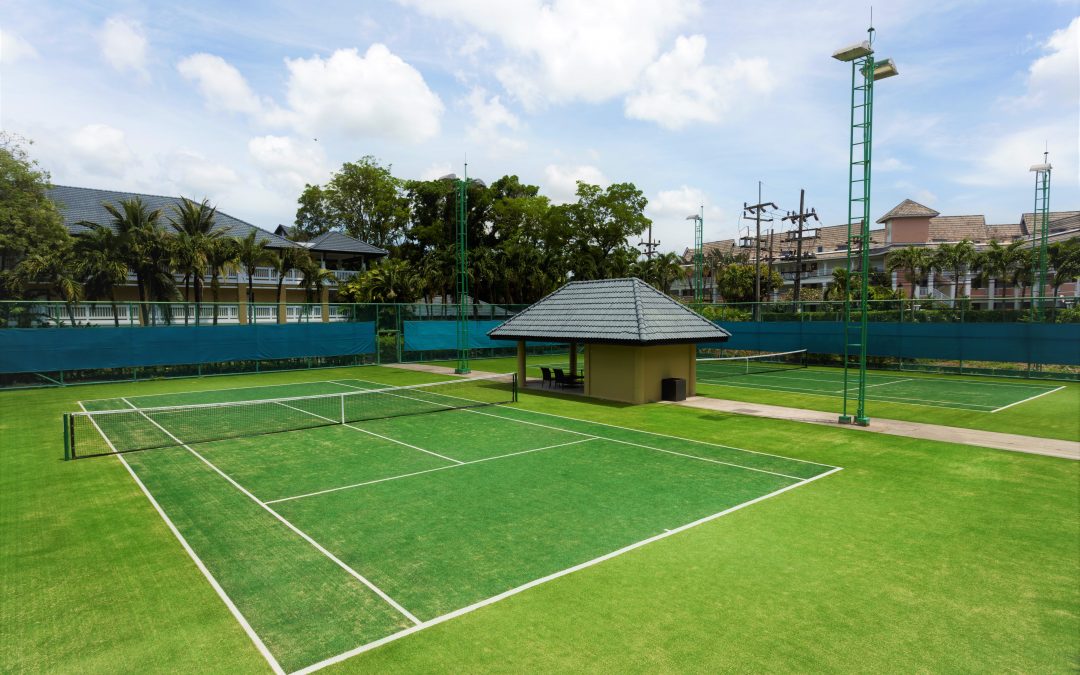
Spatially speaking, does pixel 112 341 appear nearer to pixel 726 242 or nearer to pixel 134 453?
pixel 134 453

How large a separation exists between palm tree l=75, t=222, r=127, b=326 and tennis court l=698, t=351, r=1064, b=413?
3521 cm

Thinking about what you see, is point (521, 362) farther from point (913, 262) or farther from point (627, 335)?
point (913, 262)

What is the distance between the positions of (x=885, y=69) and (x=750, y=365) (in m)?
22.3

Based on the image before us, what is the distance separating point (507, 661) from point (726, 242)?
11903 cm

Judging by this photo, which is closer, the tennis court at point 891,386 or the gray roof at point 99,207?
the tennis court at point 891,386

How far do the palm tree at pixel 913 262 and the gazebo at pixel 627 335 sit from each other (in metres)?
50.0

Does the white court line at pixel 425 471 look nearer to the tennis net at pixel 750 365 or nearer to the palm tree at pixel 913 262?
the tennis net at pixel 750 365

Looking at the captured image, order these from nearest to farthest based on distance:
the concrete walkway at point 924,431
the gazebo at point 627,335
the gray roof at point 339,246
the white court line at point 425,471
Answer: the white court line at point 425,471
the concrete walkway at point 924,431
the gazebo at point 627,335
the gray roof at point 339,246

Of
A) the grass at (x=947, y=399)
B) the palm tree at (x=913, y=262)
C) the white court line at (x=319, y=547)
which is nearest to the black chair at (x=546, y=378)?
the grass at (x=947, y=399)

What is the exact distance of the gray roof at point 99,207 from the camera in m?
43.0

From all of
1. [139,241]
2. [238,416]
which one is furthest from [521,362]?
[139,241]

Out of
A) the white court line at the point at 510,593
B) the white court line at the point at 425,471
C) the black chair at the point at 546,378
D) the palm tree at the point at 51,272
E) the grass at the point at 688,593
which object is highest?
the palm tree at the point at 51,272

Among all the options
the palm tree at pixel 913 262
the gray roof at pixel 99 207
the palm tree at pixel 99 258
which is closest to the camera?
the palm tree at pixel 99 258

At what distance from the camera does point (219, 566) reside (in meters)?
8.03
